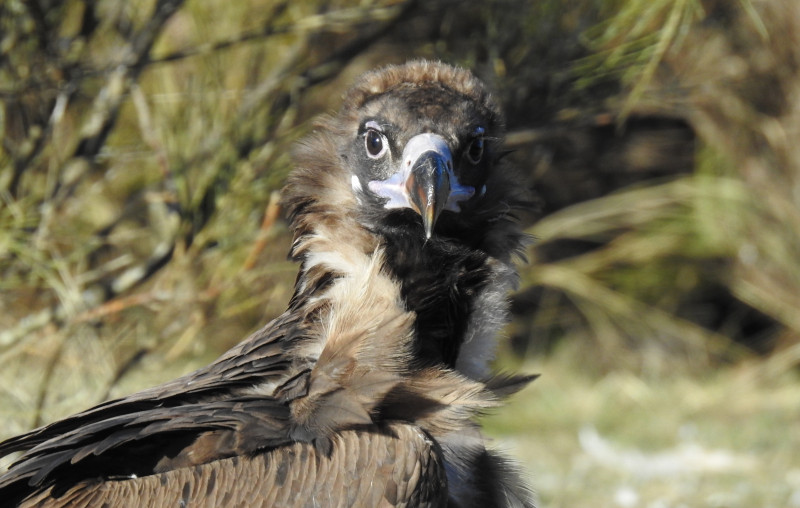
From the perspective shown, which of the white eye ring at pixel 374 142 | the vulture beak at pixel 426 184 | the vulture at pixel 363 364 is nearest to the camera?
the vulture at pixel 363 364

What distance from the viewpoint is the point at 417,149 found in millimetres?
2680

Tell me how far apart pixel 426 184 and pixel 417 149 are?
0.51ft

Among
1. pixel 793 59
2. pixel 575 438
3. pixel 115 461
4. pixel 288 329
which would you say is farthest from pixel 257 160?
pixel 793 59

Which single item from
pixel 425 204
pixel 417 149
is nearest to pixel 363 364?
pixel 425 204

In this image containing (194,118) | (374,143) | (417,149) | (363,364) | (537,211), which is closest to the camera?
(363,364)

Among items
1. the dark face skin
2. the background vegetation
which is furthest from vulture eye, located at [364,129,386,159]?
the background vegetation

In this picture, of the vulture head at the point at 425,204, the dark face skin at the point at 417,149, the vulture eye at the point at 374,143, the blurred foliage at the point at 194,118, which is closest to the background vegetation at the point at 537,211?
the blurred foliage at the point at 194,118

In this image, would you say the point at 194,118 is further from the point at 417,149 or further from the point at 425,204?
the point at 425,204

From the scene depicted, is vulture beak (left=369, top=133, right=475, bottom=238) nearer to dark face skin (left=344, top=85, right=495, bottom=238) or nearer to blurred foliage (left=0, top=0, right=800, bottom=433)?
dark face skin (left=344, top=85, right=495, bottom=238)

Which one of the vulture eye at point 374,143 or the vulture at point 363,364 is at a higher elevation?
the vulture eye at point 374,143

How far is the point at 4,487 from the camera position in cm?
241

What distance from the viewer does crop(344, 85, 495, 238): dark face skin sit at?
105 inches

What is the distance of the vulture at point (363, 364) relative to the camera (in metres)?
2.30

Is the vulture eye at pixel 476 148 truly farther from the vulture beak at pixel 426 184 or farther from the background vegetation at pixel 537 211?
the background vegetation at pixel 537 211
